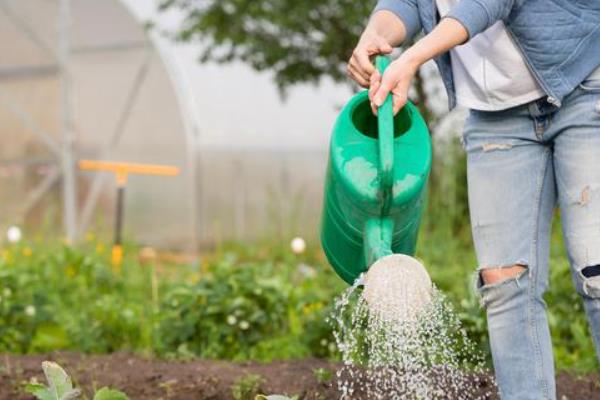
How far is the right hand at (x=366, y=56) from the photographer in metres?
2.34

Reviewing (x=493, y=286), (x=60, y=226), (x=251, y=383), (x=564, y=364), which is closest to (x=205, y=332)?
(x=251, y=383)

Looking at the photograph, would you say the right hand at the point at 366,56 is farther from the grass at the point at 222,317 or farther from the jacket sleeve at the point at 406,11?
the grass at the point at 222,317

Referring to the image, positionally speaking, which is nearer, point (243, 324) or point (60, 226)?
point (243, 324)

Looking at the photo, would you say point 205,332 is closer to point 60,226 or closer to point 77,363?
point 77,363

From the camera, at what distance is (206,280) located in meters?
3.86

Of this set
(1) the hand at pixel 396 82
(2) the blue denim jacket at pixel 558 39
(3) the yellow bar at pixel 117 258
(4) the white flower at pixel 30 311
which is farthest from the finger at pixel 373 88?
(3) the yellow bar at pixel 117 258

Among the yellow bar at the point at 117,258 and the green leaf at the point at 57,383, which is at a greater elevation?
the green leaf at the point at 57,383

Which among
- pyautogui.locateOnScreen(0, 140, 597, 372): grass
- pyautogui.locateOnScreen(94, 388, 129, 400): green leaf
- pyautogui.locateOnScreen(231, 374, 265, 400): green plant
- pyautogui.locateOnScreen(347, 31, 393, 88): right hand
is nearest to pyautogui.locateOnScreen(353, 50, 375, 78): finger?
pyautogui.locateOnScreen(347, 31, 393, 88): right hand

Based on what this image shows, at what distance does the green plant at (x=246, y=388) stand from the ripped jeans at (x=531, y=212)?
2.60 feet

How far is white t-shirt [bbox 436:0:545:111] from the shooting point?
7.50 feet

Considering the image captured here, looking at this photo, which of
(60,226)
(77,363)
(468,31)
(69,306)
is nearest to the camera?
(468,31)

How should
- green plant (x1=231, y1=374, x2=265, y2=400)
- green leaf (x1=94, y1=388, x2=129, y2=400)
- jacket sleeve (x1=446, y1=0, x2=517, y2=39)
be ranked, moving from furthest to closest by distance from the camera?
green plant (x1=231, y1=374, x2=265, y2=400), green leaf (x1=94, y1=388, x2=129, y2=400), jacket sleeve (x1=446, y1=0, x2=517, y2=39)

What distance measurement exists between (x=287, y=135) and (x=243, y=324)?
6.88 m

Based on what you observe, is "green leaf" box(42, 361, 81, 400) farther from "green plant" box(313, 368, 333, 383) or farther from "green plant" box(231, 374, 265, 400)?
"green plant" box(313, 368, 333, 383)
